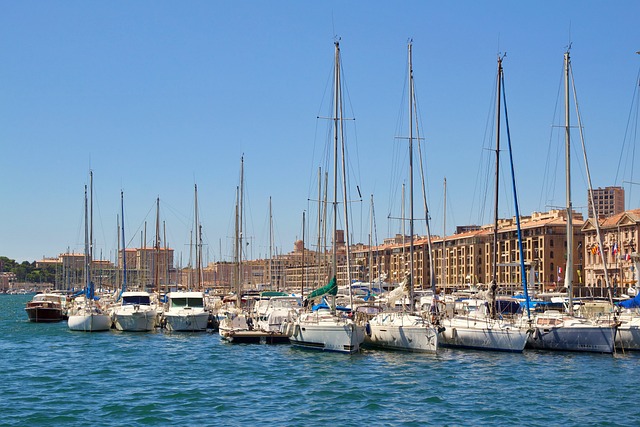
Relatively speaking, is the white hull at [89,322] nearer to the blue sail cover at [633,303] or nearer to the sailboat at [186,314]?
the sailboat at [186,314]

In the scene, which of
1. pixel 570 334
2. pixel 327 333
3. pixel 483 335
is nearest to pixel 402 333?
pixel 327 333

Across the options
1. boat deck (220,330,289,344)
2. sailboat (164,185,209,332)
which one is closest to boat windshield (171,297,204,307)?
sailboat (164,185,209,332)

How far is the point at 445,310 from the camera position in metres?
53.5

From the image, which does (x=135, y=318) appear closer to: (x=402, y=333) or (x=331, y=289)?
(x=331, y=289)

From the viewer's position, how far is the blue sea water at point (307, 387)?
2848cm

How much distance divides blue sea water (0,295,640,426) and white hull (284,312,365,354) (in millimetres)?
581

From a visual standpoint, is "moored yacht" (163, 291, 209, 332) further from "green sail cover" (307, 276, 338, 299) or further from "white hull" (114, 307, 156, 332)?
"green sail cover" (307, 276, 338, 299)

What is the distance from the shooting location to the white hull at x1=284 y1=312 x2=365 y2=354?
43.9m

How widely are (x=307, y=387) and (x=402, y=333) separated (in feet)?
37.3

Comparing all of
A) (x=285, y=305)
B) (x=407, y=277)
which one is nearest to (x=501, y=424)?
(x=407, y=277)

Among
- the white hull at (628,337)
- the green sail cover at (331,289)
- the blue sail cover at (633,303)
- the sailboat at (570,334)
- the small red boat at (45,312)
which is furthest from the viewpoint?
the small red boat at (45,312)

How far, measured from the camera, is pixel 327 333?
44.5m

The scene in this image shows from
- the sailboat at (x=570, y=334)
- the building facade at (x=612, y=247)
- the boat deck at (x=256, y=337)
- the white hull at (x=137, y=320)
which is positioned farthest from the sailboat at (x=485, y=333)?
the building facade at (x=612, y=247)

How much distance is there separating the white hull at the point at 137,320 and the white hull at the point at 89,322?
61.7 inches
